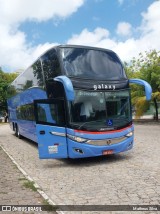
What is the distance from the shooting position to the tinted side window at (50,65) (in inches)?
456

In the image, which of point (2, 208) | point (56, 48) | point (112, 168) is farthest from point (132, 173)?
point (56, 48)

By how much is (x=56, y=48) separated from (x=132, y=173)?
5.22m

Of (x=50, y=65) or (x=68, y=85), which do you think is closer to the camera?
(x=68, y=85)

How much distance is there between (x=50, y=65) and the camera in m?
12.2

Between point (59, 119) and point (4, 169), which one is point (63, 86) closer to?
point (59, 119)

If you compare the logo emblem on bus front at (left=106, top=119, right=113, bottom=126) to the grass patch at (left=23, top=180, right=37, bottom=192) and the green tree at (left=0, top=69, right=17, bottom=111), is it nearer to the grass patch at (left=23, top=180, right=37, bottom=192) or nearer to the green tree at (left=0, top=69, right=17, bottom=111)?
the grass patch at (left=23, top=180, right=37, bottom=192)

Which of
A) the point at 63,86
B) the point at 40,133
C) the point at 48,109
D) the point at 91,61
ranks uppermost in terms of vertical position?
the point at 91,61

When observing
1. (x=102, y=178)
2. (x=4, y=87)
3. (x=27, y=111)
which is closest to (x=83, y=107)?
(x=102, y=178)

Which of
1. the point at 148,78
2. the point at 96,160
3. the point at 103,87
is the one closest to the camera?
the point at 103,87

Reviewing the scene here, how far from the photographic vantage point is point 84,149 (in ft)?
35.5

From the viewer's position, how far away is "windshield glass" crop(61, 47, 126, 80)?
11.4 meters

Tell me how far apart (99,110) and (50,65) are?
8.55ft

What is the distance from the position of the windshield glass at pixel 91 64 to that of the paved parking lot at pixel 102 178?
119 inches

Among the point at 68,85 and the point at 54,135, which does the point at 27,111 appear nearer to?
the point at 54,135
